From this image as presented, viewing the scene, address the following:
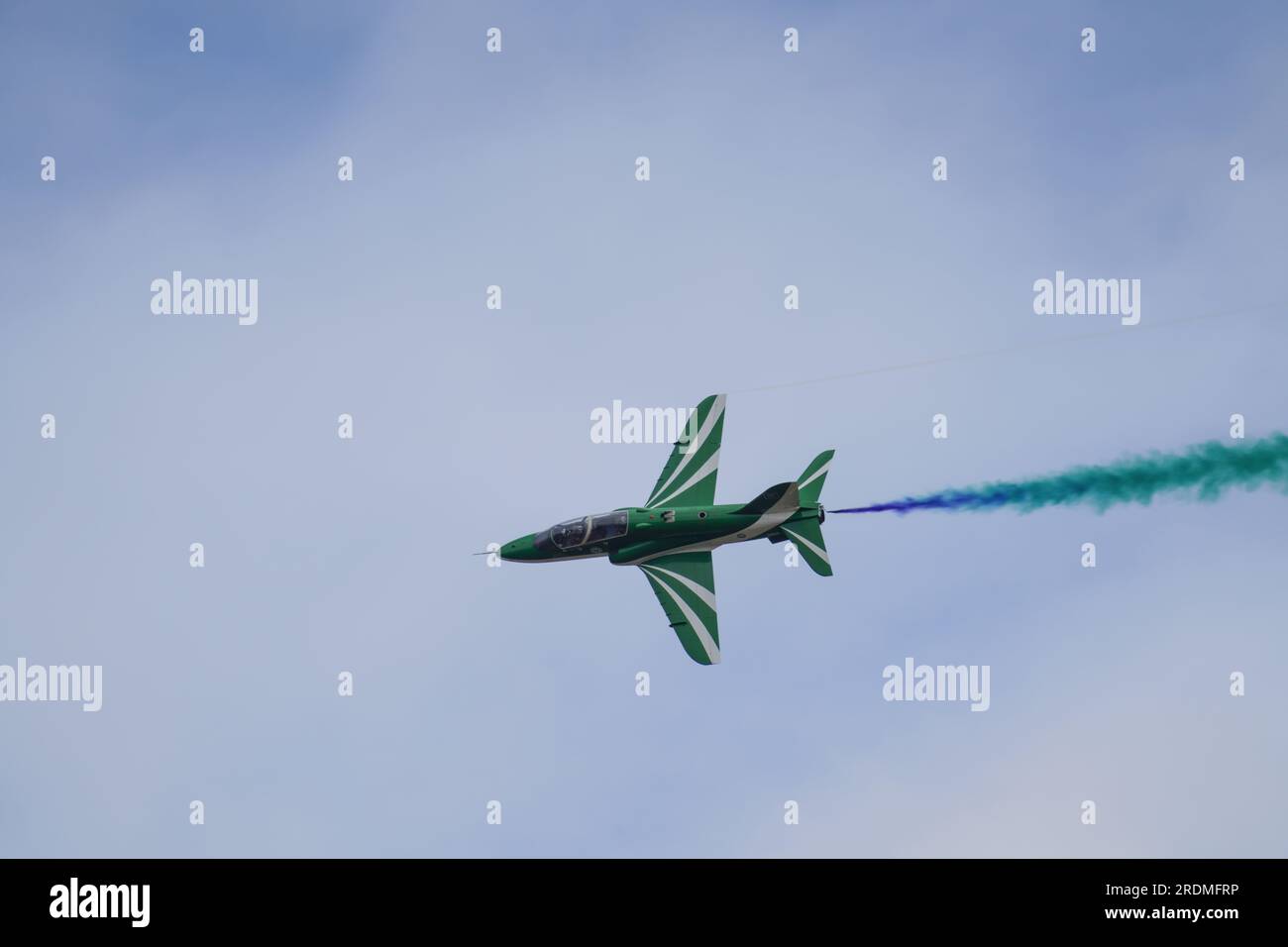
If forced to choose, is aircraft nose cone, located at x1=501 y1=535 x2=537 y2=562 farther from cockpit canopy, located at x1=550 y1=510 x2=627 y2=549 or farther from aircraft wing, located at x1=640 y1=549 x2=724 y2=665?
aircraft wing, located at x1=640 y1=549 x2=724 y2=665

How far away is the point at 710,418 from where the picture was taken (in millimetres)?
60031

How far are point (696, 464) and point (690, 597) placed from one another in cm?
492

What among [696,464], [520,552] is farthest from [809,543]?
[520,552]

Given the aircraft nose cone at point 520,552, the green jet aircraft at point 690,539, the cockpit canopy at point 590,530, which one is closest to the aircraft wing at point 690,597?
the green jet aircraft at point 690,539

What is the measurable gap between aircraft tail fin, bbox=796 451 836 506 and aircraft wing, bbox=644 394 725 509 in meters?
3.05

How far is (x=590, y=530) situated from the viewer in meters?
57.4

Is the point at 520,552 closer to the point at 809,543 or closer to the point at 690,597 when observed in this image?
the point at 690,597

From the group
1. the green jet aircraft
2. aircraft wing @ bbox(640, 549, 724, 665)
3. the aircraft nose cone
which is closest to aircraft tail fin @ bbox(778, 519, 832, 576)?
the green jet aircraft

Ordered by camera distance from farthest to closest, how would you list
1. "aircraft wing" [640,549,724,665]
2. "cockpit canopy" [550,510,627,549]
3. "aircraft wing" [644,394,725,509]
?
"aircraft wing" [644,394,725,509] < "cockpit canopy" [550,510,627,549] < "aircraft wing" [640,549,724,665]

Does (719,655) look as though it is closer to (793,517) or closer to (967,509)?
(793,517)

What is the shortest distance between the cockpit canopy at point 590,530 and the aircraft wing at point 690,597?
4.74 feet

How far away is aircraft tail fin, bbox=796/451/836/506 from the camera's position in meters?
57.7

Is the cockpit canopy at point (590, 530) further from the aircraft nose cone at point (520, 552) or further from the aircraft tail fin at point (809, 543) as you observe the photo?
the aircraft tail fin at point (809, 543)

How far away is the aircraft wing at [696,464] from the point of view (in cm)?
5897
